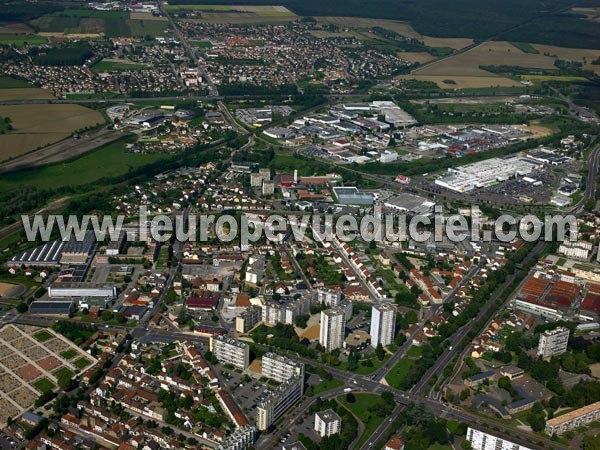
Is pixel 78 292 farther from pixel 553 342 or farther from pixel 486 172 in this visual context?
pixel 486 172

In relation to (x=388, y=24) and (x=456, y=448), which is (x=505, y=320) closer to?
(x=456, y=448)

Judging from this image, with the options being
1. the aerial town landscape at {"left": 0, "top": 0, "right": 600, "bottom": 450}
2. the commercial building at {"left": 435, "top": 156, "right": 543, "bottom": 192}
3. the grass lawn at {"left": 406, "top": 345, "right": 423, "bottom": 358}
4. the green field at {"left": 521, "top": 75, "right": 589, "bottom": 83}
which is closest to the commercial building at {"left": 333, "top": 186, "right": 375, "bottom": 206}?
the aerial town landscape at {"left": 0, "top": 0, "right": 600, "bottom": 450}

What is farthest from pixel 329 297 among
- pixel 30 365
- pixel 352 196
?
pixel 352 196

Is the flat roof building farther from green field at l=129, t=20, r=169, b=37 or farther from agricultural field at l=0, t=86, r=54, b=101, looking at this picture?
green field at l=129, t=20, r=169, b=37

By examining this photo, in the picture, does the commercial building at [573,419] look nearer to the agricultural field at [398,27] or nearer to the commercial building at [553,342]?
the commercial building at [553,342]

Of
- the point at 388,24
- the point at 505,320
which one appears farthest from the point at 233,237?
the point at 388,24

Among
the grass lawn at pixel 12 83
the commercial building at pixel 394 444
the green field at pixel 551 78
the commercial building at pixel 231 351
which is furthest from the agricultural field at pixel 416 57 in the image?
the commercial building at pixel 394 444
